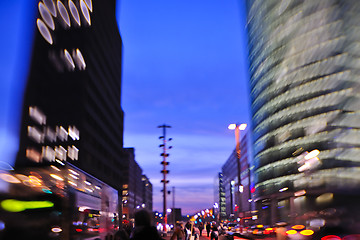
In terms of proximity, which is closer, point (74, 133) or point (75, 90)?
point (75, 90)

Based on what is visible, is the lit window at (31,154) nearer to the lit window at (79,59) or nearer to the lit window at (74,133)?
the lit window at (74,133)

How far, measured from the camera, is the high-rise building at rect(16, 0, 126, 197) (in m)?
45.0

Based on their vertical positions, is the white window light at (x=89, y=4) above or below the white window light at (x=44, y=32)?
above

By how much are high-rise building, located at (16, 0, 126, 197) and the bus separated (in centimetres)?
1481

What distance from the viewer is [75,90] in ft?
213

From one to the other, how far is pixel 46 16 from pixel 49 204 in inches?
1866

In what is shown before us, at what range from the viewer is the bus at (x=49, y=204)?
11461 millimetres

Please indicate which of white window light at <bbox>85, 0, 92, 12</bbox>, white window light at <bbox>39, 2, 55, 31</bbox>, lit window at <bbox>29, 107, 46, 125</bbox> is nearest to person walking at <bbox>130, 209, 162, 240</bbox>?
lit window at <bbox>29, 107, 46, 125</bbox>

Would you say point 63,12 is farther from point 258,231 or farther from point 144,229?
point 144,229

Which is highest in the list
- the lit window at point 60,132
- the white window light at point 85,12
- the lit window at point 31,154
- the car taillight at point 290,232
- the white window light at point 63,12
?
the white window light at point 85,12

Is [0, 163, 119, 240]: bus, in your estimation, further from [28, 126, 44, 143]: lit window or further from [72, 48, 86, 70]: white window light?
Answer: [72, 48, 86, 70]: white window light

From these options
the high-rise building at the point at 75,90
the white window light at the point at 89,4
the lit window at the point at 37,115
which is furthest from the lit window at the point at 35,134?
the white window light at the point at 89,4

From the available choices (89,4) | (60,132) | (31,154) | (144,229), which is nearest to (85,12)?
(89,4)

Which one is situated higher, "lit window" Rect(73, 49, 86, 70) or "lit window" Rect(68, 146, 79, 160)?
"lit window" Rect(73, 49, 86, 70)
